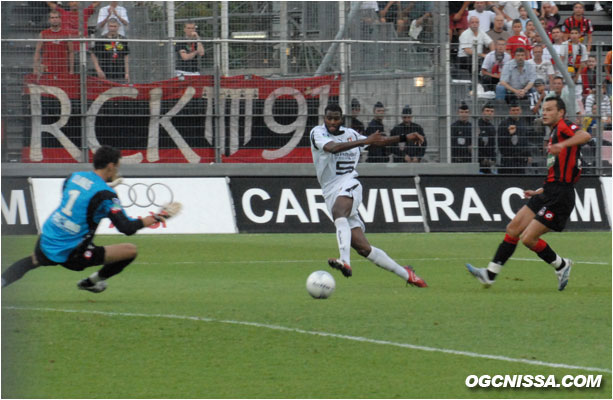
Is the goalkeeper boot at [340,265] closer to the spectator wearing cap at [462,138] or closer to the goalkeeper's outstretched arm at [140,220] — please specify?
the goalkeeper's outstretched arm at [140,220]

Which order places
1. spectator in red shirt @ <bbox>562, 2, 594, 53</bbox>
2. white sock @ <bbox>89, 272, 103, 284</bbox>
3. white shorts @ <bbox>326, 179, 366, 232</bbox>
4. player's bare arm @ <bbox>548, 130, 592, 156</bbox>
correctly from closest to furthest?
player's bare arm @ <bbox>548, 130, 592, 156</bbox> → white sock @ <bbox>89, 272, 103, 284</bbox> → white shorts @ <bbox>326, 179, 366, 232</bbox> → spectator in red shirt @ <bbox>562, 2, 594, 53</bbox>

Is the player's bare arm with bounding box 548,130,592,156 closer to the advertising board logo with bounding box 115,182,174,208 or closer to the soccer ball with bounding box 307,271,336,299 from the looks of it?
the soccer ball with bounding box 307,271,336,299

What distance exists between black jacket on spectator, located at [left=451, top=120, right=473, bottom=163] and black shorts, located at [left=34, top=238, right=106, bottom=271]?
11.8 metres

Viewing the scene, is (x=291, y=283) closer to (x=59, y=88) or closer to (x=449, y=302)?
(x=449, y=302)

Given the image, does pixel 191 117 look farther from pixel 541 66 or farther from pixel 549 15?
pixel 549 15

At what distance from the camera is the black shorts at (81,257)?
10.1 m

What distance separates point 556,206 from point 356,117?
939cm

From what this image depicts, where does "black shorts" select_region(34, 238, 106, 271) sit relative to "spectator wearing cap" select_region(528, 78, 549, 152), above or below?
below

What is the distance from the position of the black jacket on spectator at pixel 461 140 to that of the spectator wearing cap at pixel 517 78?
1.03 meters

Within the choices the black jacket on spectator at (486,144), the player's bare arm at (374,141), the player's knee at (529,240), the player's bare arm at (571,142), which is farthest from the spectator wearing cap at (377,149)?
the player's bare arm at (571,142)

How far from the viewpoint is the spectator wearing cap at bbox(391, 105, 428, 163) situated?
20.5 meters

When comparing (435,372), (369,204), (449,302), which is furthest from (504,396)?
(369,204)

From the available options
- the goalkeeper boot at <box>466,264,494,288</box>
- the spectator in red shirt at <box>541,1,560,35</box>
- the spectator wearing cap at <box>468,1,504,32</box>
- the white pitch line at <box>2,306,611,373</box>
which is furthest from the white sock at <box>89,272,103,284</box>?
the spectator in red shirt at <box>541,1,560,35</box>

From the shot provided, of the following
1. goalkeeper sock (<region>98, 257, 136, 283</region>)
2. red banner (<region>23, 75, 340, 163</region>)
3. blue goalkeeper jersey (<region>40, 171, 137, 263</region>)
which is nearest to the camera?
blue goalkeeper jersey (<region>40, 171, 137, 263</region>)
